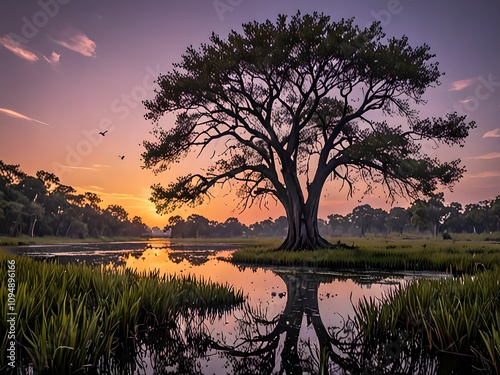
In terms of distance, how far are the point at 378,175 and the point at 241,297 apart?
2090 cm

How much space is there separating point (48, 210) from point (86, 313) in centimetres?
8403

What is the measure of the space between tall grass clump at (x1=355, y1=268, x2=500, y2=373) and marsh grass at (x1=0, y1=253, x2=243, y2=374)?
12.8 feet

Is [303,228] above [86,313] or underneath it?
above

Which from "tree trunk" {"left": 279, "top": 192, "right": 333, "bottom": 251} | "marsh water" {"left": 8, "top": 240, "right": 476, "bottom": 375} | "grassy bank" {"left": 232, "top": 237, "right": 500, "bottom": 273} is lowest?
"marsh water" {"left": 8, "top": 240, "right": 476, "bottom": 375}

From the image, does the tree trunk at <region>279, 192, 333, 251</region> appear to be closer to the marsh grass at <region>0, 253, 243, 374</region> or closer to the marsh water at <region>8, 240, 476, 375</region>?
the marsh grass at <region>0, 253, 243, 374</region>

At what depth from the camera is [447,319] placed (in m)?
6.07

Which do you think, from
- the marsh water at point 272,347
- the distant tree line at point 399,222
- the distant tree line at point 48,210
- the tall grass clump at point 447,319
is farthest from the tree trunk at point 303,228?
the distant tree line at point 399,222

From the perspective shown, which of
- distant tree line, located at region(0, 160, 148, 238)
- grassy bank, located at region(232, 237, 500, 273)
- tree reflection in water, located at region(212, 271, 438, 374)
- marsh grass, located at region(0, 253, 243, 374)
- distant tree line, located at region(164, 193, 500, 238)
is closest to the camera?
marsh grass, located at region(0, 253, 243, 374)

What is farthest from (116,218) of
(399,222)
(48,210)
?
(399,222)

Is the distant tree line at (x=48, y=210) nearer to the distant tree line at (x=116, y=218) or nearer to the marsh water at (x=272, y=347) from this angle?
the distant tree line at (x=116, y=218)

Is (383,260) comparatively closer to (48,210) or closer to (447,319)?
(447,319)

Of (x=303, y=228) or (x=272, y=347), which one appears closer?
(x=272, y=347)

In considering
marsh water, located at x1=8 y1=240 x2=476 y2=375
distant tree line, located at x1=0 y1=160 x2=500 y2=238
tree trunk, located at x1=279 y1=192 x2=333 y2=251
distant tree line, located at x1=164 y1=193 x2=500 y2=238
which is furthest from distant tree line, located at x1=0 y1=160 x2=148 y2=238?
marsh water, located at x1=8 y1=240 x2=476 y2=375

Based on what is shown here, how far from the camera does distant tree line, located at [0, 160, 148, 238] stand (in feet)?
209
